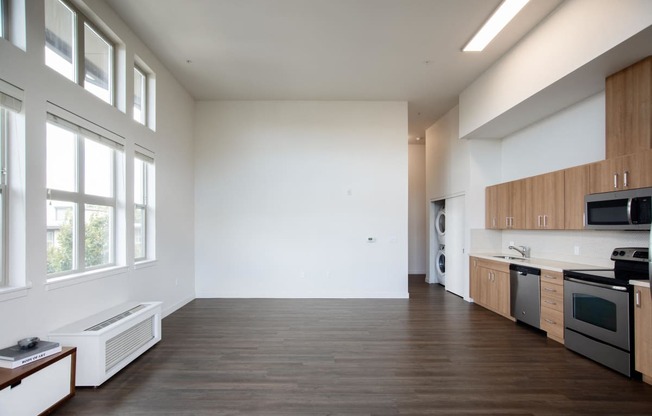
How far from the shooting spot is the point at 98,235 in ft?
11.5

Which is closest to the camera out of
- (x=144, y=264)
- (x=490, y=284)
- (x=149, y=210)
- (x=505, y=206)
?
(x=144, y=264)

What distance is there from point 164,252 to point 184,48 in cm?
295

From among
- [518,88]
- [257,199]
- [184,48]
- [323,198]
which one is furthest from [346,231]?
[184,48]

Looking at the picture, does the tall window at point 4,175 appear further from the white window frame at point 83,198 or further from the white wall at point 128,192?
the white window frame at point 83,198

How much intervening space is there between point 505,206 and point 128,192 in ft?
18.2

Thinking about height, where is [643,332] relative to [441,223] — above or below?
below

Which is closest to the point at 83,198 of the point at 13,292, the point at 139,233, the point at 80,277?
the point at 80,277

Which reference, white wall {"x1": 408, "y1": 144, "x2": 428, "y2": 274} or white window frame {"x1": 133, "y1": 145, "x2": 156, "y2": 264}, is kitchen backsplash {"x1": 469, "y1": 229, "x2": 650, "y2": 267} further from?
white window frame {"x1": 133, "y1": 145, "x2": 156, "y2": 264}

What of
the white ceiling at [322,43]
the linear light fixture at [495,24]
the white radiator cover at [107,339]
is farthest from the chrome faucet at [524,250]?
the white radiator cover at [107,339]

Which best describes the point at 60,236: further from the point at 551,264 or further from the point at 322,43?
the point at 551,264

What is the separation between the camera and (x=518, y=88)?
4.10 meters

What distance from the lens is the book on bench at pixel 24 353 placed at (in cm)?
211

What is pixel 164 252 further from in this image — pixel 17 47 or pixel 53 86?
pixel 17 47

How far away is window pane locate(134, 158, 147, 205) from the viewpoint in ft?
14.0
